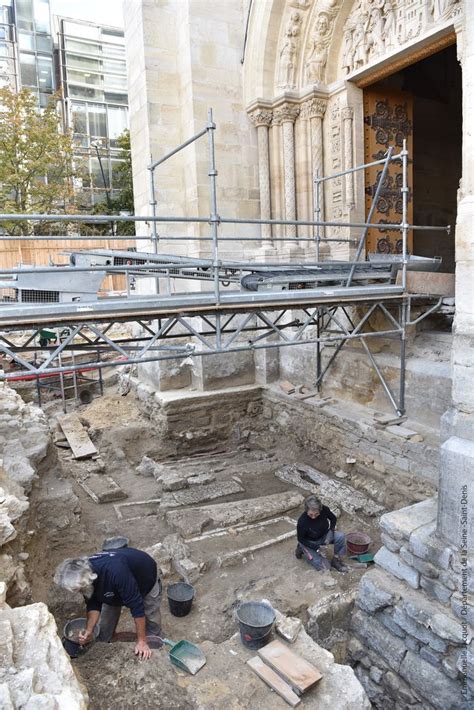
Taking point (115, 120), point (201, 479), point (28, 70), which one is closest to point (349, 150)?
point (201, 479)

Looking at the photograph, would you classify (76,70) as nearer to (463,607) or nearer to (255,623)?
(255,623)

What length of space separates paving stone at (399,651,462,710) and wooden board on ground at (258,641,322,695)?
127cm

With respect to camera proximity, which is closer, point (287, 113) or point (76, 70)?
point (287, 113)

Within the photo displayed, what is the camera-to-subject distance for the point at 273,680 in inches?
120

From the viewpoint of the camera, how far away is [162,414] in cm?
845

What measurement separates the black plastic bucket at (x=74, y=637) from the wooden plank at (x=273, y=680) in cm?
117

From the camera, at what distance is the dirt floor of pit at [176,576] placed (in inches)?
115

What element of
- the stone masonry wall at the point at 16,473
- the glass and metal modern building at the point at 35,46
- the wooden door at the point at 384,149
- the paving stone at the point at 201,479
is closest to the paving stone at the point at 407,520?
the stone masonry wall at the point at 16,473

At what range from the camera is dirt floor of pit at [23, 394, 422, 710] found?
293 cm

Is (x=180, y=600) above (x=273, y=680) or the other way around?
the other way around

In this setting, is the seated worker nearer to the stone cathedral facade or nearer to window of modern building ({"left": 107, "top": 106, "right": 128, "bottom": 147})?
the stone cathedral facade

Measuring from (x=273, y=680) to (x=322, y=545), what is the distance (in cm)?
214

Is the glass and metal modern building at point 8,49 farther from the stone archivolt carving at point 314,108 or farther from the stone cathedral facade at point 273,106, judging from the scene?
the stone archivolt carving at point 314,108

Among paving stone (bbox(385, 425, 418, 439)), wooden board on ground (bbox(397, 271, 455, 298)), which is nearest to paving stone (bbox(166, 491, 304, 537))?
paving stone (bbox(385, 425, 418, 439))
